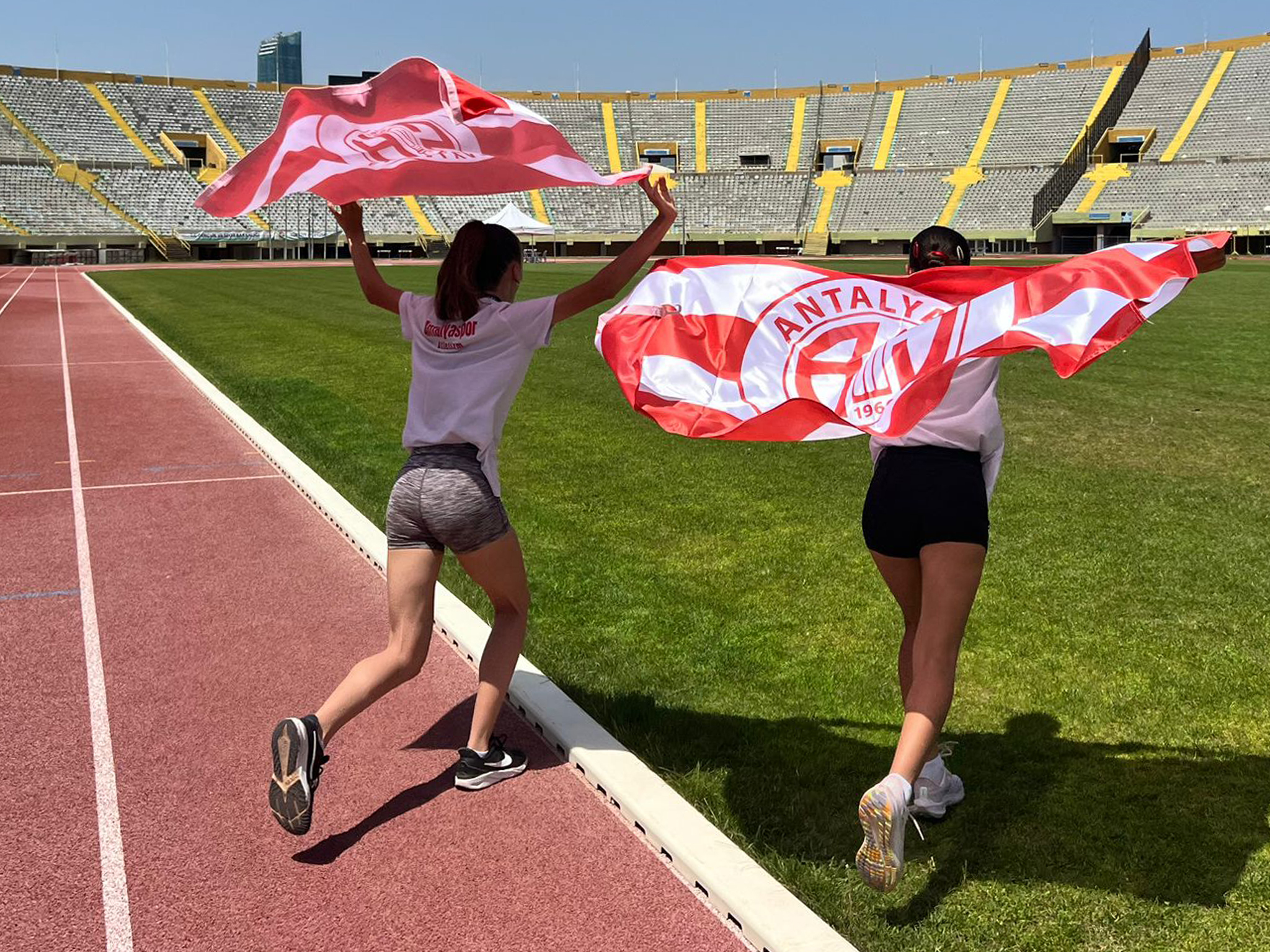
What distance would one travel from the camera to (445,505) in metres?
3.96

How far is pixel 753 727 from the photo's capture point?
16.2ft

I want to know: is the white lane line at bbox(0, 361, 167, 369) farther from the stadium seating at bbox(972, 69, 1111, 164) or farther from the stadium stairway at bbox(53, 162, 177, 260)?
the stadium seating at bbox(972, 69, 1111, 164)

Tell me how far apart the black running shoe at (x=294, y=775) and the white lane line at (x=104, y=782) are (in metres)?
0.50

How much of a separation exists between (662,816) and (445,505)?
4.04 feet

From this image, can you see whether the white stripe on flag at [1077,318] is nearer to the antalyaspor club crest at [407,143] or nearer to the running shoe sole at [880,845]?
the running shoe sole at [880,845]

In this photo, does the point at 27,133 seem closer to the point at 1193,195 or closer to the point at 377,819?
the point at 1193,195

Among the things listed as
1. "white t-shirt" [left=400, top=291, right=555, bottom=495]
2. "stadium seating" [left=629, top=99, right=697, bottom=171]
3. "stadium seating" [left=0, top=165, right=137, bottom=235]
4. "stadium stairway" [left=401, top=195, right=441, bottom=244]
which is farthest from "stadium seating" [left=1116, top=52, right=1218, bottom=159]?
"white t-shirt" [left=400, top=291, right=555, bottom=495]

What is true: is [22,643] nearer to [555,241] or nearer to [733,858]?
[733,858]

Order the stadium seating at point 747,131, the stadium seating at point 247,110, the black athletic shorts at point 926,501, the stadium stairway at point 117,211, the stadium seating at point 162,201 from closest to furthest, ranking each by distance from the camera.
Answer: the black athletic shorts at point 926,501 < the stadium stairway at point 117,211 < the stadium seating at point 162,201 < the stadium seating at point 247,110 < the stadium seating at point 747,131

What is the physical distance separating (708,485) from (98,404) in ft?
28.1

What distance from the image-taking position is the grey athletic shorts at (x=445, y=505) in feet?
13.0

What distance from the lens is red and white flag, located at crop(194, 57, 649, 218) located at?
4.29 metres

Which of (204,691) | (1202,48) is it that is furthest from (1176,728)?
(1202,48)

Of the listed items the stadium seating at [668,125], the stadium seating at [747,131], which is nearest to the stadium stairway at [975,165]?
the stadium seating at [747,131]
